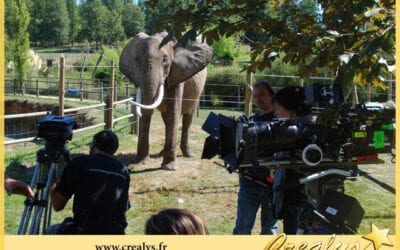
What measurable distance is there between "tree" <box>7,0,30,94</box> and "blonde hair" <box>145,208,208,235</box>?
2632 cm

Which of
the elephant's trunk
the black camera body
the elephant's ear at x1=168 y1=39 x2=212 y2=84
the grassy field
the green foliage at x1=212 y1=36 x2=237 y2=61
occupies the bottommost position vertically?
the grassy field

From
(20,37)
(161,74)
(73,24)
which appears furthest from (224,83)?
(73,24)

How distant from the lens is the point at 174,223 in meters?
1.66

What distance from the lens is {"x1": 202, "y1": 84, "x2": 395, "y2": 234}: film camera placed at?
2.10 meters

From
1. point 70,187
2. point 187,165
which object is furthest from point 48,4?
point 70,187

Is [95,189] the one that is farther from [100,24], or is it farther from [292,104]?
[100,24]

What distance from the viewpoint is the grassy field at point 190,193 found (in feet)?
16.2

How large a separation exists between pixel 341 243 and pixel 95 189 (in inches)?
51.2

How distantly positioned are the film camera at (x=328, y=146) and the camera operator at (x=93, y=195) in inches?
32.3

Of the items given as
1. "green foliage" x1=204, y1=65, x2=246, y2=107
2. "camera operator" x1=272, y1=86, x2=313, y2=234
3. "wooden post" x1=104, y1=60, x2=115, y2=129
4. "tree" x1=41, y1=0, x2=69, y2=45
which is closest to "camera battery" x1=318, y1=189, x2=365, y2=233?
"camera operator" x1=272, y1=86, x2=313, y2=234

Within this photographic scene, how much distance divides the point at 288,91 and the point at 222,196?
3461 mm

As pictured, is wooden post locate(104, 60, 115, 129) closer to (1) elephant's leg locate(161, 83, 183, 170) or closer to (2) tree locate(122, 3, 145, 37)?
(1) elephant's leg locate(161, 83, 183, 170)

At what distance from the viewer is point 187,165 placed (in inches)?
307

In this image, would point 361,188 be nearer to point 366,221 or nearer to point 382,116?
point 366,221
